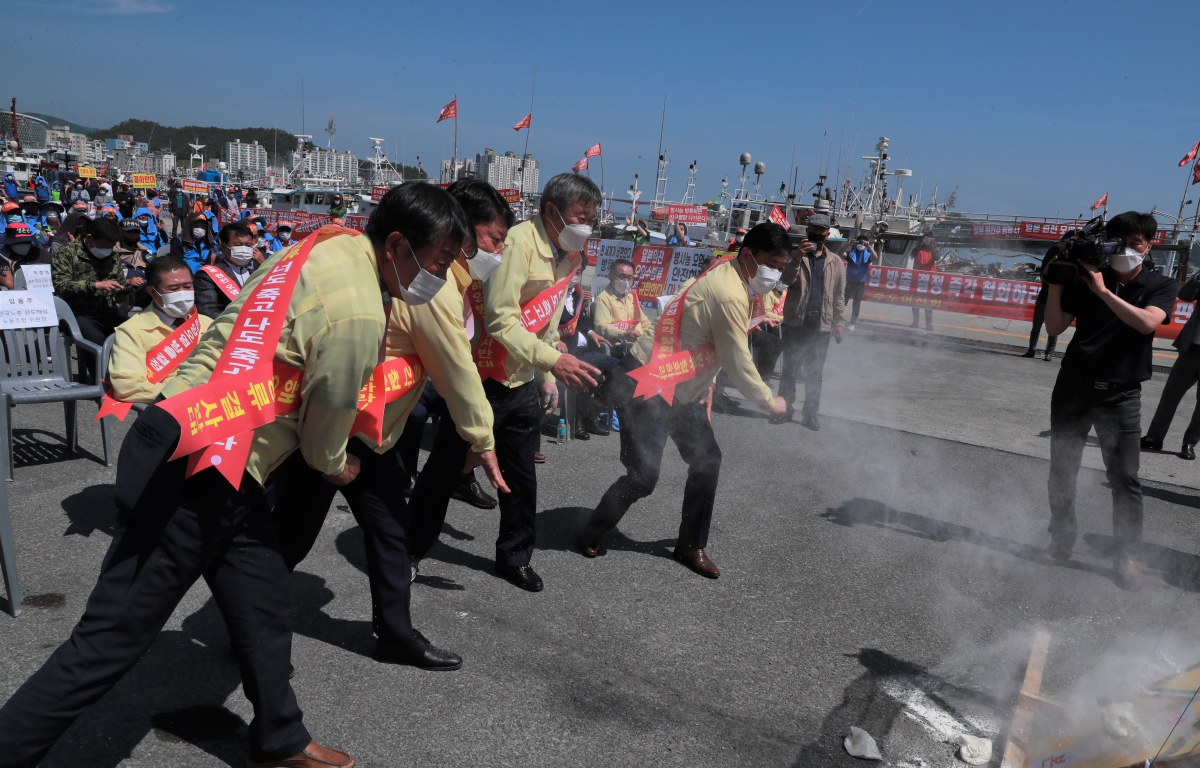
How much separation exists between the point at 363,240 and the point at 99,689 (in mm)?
1417

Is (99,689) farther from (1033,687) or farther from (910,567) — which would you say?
(910,567)

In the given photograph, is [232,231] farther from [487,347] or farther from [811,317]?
[811,317]

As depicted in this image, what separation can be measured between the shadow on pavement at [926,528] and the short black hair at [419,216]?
3638 mm

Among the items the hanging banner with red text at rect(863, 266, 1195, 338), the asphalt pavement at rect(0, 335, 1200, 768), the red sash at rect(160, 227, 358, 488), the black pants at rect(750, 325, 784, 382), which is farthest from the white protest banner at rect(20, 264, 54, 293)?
the hanging banner with red text at rect(863, 266, 1195, 338)

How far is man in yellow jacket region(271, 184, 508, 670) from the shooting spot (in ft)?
8.80

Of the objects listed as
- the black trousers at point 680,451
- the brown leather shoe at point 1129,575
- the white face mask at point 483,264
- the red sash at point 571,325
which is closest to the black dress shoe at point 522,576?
the black trousers at point 680,451

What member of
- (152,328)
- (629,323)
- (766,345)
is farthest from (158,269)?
(766,345)

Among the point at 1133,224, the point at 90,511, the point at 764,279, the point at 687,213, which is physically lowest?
the point at 90,511

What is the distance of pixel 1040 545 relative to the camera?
4.82 m

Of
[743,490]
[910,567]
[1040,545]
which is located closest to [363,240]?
[910,567]

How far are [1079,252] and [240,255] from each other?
5970mm

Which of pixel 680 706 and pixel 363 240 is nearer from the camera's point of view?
pixel 363 240

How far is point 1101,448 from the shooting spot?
4.36 meters

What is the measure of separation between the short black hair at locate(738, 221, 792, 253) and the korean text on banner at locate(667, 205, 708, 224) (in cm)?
1839
